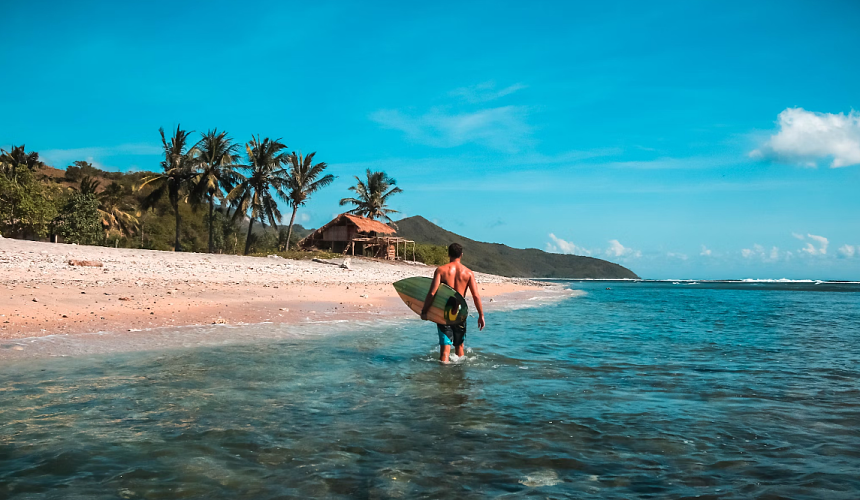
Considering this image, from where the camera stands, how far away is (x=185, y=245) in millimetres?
55312

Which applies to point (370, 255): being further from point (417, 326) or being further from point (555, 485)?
point (555, 485)

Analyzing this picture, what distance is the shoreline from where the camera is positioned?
10.6m

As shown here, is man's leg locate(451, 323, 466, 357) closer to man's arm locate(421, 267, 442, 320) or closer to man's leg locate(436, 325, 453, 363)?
man's leg locate(436, 325, 453, 363)

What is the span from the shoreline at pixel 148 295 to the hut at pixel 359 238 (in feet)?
78.1

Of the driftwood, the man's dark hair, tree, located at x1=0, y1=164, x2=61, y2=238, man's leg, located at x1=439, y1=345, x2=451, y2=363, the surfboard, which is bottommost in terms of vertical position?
man's leg, located at x1=439, y1=345, x2=451, y2=363

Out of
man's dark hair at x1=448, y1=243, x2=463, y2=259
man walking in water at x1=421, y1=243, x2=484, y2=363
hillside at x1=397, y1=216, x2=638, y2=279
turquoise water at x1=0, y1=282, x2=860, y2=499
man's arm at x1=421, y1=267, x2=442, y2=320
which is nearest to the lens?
turquoise water at x1=0, y1=282, x2=860, y2=499

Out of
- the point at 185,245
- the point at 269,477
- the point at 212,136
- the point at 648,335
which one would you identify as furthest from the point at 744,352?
the point at 185,245

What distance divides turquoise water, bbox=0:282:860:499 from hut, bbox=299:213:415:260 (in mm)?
40212

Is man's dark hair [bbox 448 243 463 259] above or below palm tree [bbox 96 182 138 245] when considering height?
below

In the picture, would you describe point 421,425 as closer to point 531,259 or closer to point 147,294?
point 147,294

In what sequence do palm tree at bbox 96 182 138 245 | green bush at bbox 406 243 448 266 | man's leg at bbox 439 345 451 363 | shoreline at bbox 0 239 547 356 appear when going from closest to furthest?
man's leg at bbox 439 345 451 363 < shoreline at bbox 0 239 547 356 < palm tree at bbox 96 182 138 245 < green bush at bbox 406 243 448 266

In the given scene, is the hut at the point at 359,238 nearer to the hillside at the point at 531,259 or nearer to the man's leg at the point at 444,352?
the man's leg at the point at 444,352

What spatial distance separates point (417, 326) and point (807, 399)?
28.7 ft

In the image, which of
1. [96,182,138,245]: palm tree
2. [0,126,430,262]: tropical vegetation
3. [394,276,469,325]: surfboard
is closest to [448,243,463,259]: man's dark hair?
[394,276,469,325]: surfboard
